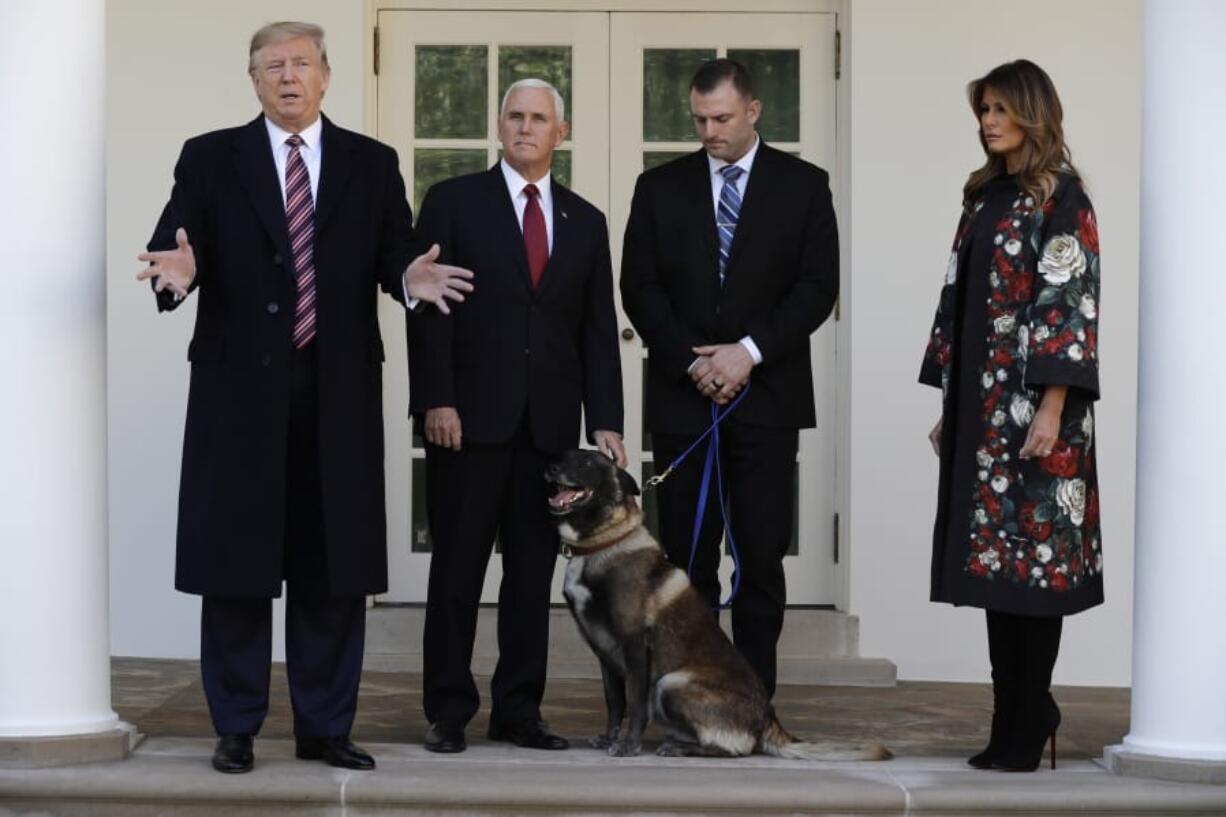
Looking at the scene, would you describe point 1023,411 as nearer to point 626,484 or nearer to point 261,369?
point 626,484

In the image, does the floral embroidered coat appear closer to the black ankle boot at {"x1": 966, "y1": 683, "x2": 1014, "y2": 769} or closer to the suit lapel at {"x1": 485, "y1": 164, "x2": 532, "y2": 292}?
the black ankle boot at {"x1": 966, "y1": 683, "x2": 1014, "y2": 769}

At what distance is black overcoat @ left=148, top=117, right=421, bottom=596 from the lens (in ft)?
16.0

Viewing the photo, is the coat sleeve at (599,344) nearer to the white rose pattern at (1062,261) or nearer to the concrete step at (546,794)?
the concrete step at (546,794)

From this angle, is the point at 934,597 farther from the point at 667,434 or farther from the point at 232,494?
the point at 232,494

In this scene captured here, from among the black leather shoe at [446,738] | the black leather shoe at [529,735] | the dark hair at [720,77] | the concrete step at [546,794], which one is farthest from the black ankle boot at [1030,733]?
the dark hair at [720,77]

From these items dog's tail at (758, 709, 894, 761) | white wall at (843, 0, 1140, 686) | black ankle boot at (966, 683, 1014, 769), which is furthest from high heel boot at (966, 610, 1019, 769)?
white wall at (843, 0, 1140, 686)

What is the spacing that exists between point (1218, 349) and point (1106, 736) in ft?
4.53

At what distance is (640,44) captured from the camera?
714cm

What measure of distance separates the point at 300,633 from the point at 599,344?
1.14 meters

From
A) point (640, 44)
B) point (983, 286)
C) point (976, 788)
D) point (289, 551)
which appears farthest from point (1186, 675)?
point (640, 44)

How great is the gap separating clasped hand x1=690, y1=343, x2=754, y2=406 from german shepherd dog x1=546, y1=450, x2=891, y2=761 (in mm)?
436

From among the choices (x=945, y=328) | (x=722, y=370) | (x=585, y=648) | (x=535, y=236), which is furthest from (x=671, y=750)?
(x=585, y=648)

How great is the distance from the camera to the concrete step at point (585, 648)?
6.81 meters

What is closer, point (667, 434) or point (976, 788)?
point (976, 788)
